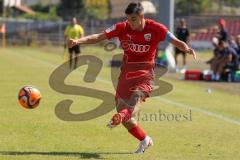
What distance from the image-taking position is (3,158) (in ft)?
29.3

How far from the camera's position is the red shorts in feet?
32.3

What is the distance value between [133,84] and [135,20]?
941mm

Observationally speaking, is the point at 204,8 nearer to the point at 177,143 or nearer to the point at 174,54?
the point at 174,54

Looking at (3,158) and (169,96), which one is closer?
(3,158)

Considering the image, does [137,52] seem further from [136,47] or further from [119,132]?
[119,132]

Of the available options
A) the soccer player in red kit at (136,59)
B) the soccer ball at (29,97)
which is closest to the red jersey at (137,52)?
the soccer player in red kit at (136,59)

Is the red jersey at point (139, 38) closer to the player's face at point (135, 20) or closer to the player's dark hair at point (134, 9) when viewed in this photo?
the player's face at point (135, 20)

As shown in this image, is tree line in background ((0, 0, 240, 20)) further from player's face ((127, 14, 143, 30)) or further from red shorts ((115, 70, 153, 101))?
player's face ((127, 14, 143, 30))

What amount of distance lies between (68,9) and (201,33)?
24.5m

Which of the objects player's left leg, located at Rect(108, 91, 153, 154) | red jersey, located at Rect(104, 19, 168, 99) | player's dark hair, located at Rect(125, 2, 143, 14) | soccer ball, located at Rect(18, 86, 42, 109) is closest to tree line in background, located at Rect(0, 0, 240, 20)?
soccer ball, located at Rect(18, 86, 42, 109)

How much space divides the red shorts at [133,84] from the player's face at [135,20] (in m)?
0.67

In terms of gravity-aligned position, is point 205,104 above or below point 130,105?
below

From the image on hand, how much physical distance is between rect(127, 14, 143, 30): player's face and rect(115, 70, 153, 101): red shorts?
0.67 metres

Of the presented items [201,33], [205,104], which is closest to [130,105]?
[205,104]
